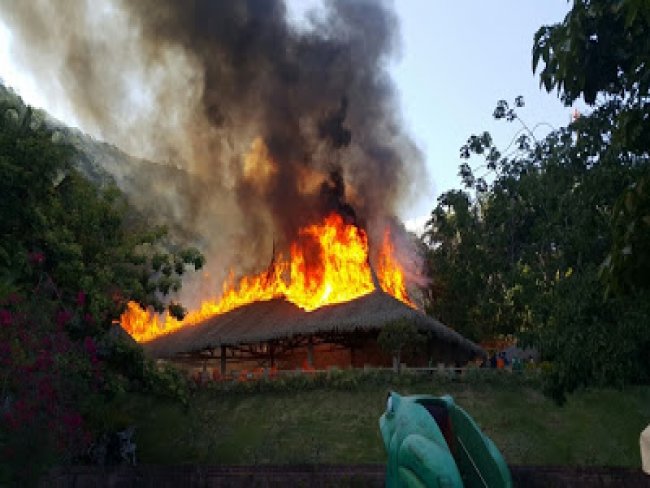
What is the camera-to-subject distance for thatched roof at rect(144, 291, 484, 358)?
1201 inches

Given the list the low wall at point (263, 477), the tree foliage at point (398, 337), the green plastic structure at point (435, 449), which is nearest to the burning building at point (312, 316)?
the tree foliage at point (398, 337)

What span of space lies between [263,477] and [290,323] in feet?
67.7

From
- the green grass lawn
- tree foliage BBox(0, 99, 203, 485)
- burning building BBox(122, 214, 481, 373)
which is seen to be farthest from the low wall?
burning building BBox(122, 214, 481, 373)

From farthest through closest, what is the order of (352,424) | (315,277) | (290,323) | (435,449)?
(315,277) < (290,323) < (352,424) < (435,449)

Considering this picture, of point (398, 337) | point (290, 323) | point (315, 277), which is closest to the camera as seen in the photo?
point (398, 337)

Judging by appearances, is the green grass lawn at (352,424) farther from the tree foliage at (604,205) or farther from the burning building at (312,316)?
the tree foliage at (604,205)

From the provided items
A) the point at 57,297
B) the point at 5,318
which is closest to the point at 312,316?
the point at 57,297

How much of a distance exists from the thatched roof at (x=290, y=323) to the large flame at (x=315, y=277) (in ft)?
5.71

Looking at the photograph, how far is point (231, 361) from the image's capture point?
39.5m

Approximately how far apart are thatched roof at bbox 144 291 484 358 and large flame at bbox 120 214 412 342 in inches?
68.6

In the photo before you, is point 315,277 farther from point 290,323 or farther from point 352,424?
point 352,424

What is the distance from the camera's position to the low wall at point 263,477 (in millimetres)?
11469

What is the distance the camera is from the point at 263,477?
455 inches

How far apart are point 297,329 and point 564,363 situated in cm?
2120
